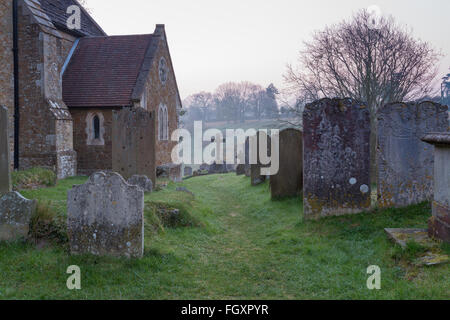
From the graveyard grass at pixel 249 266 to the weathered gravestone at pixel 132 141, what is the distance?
338 cm

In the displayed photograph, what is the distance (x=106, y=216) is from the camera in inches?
210

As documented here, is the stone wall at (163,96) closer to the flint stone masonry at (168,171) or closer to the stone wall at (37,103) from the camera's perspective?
the flint stone masonry at (168,171)

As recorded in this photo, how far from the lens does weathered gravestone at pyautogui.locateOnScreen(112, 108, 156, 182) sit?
1034cm

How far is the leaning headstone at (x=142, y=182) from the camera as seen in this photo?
10.1 metres

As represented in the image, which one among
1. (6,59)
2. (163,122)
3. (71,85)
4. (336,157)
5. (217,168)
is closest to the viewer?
(336,157)

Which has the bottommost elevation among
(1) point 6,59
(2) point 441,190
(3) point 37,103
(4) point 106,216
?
(4) point 106,216

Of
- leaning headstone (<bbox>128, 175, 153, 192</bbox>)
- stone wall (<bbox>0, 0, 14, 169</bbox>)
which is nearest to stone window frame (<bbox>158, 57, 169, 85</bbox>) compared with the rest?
stone wall (<bbox>0, 0, 14, 169</bbox>)

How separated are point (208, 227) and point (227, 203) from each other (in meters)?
4.10

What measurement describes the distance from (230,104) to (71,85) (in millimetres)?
53233

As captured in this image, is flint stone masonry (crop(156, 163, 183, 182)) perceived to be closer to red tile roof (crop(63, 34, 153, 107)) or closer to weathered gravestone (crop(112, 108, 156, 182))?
red tile roof (crop(63, 34, 153, 107))

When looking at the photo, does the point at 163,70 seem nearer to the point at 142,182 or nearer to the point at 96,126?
the point at 96,126

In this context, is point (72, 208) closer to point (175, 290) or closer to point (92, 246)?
point (92, 246)

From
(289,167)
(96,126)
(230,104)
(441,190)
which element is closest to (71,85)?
(96,126)

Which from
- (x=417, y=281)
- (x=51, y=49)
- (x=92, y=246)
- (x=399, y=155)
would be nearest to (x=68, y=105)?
(x=51, y=49)
